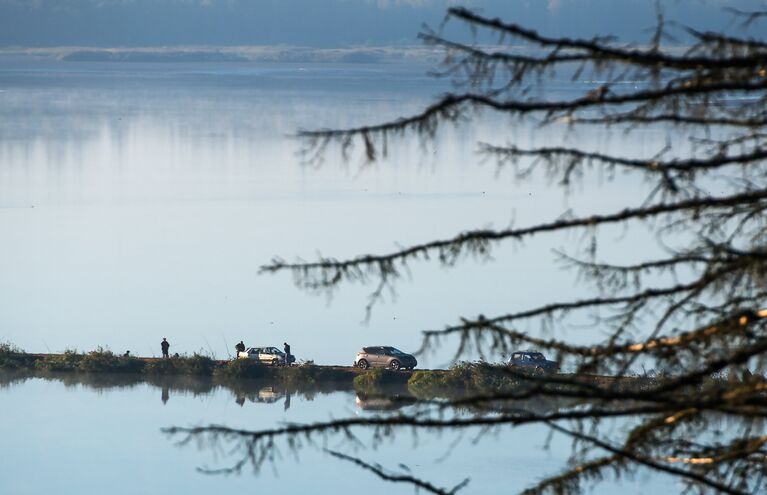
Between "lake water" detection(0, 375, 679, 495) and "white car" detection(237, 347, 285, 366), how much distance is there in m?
0.60

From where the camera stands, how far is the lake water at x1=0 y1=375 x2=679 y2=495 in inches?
1045

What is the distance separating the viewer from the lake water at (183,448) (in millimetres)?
26531

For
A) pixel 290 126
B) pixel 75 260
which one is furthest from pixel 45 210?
pixel 290 126

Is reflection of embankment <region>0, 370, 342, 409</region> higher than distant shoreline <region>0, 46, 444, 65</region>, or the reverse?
distant shoreline <region>0, 46, 444, 65</region>

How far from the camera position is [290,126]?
8206cm

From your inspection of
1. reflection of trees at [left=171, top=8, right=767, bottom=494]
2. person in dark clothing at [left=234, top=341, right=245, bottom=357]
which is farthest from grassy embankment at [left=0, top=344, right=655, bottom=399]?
reflection of trees at [left=171, top=8, right=767, bottom=494]

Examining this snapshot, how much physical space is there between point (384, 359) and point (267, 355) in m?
3.02

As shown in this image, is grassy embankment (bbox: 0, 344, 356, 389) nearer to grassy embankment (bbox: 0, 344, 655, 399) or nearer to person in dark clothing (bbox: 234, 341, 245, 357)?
grassy embankment (bbox: 0, 344, 655, 399)

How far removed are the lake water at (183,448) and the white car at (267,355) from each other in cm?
60

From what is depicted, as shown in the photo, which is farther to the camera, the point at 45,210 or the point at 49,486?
the point at 45,210

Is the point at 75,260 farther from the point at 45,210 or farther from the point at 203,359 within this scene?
the point at 203,359

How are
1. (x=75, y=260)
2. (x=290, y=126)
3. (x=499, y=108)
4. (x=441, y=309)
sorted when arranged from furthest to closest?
(x=290, y=126) → (x=75, y=260) → (x=441, y=309) → (x=499, y=108)

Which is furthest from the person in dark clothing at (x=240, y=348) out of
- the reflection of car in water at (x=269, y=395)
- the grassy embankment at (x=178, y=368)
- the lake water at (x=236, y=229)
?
the lake water at (x=236, y=229)

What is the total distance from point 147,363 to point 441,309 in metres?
7.76
